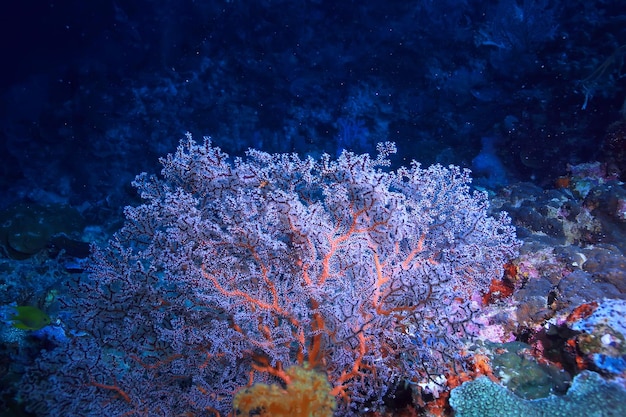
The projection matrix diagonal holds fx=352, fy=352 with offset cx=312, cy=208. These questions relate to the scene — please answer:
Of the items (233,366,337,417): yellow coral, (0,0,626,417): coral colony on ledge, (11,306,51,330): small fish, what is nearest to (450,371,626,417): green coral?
(0,0,626,417): coral colony on ledge

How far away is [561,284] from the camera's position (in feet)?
11.1

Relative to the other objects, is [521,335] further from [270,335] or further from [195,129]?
[195,129]

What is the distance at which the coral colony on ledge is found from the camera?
2.64m

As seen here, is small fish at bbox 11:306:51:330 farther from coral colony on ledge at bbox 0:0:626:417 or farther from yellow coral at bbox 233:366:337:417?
yellow coral at bbox 233:366:337:417

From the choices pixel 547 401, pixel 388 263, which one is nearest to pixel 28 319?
pixel 388 263

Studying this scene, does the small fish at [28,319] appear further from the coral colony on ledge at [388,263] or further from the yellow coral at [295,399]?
the yellow coral at [295,399]

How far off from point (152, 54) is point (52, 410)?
13609mm

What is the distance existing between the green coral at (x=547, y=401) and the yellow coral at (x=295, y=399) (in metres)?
0.92

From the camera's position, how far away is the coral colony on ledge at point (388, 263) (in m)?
2.64

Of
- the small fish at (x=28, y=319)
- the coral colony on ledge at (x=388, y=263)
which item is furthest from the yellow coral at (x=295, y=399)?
the small fish at (x=28, y=319)

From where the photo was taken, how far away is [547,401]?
7.52 feet

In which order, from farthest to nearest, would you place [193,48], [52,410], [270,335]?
[193,48] → [52,410] → [270,335]

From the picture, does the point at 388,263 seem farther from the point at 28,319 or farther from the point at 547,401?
the point at 28,319

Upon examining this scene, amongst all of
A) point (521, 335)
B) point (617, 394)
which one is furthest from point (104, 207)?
point (617, 394)
